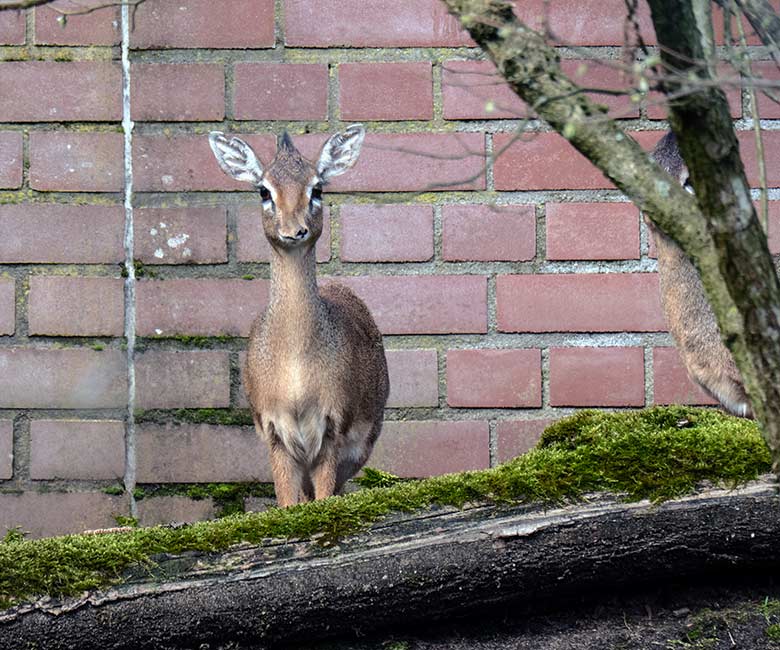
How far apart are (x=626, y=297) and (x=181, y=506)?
4.63 feet

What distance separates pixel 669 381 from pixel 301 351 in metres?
1.10

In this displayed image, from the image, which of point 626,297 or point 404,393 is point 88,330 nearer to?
point 404,393

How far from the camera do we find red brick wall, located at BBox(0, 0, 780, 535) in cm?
343

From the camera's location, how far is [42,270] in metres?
3.46

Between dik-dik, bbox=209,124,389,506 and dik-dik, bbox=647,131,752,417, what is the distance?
0.81 metres

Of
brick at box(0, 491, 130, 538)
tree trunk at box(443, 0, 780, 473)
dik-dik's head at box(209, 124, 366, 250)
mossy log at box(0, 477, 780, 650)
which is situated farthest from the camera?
brick at box(0, 491, 130, 538)

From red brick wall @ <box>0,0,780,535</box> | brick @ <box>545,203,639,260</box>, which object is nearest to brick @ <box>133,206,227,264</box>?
red brick wall @ <box>0,0,780,535</box>

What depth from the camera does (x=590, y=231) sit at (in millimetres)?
3463

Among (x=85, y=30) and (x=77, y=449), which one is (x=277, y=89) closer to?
(x=85, y=30)

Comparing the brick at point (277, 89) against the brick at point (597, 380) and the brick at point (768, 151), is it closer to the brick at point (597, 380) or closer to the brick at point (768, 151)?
the brick at point (597, 380)

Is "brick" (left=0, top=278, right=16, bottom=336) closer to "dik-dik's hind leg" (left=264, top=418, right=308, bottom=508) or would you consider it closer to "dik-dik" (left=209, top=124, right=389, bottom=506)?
"dik-dik" (left=209, top=124, right=389, bottom=506)

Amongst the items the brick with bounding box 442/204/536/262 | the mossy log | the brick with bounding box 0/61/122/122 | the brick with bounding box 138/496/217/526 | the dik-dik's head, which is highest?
the brick with bounding box 0/61/122/122

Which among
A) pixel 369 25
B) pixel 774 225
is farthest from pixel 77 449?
pixel 774 225

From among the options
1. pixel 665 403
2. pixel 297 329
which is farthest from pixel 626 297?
pixel 297 329
